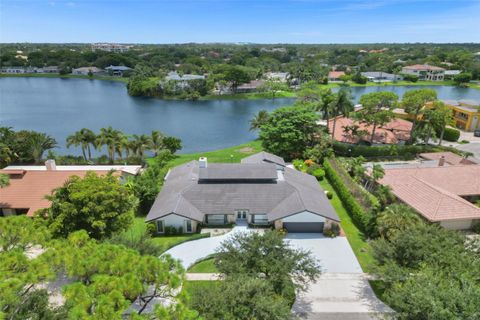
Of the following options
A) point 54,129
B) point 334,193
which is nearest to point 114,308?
point 334,193

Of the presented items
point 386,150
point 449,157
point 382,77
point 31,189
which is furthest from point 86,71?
point 449,157

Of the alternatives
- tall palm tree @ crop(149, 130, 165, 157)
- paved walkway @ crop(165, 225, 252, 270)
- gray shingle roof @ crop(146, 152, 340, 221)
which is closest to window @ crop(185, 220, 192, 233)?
gray shingle roof @ crop(146, 152, 340, 221)

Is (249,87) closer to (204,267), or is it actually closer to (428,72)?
(428,72)

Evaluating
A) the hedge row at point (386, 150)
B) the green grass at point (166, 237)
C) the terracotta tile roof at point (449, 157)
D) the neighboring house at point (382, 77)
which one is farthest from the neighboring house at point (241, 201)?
the neighboring house at point (382, 77)

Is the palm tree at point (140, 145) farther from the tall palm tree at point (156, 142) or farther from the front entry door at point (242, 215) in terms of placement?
the front entry door at point (242, 215)

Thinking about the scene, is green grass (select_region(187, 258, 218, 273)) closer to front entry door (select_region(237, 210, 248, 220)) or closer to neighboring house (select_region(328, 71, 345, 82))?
front entry door (select_region(237, 210, 248, 220))

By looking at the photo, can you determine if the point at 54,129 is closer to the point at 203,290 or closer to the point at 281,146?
the point at 281,146
